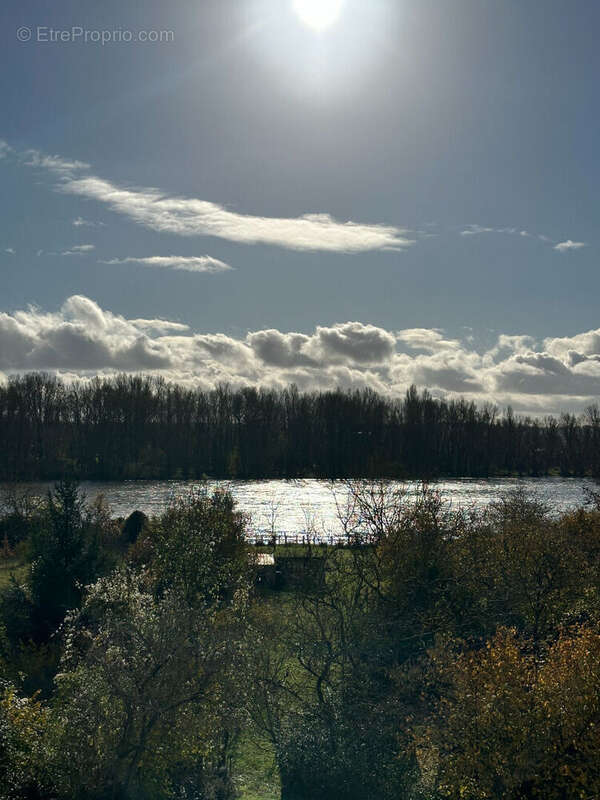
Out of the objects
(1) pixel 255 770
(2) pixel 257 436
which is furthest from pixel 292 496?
(1) pixel 255 770

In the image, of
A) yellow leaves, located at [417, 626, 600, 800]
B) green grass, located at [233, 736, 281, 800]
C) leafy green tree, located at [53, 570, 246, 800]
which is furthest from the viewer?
green grass, located at [233, 736, 281, 800]

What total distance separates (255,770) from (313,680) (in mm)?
6338

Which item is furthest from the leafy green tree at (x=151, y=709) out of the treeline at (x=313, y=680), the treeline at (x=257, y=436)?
the treeline at (x=257, y=436)

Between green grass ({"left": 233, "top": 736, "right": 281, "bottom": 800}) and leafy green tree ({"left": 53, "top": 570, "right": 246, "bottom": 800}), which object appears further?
green grass ({"left": 233, "top": 736, "right": 281, "bottom": 800})

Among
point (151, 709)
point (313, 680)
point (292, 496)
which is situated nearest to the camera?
point (151, 709)

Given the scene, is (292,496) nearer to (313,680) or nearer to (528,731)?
(313,680)

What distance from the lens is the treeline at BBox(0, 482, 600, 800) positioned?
17.3 m

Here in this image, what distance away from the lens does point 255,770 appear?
2355 cm

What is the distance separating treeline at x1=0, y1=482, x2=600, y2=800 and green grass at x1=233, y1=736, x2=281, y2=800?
0.29 ft

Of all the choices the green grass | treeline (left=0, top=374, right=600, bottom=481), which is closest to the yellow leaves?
the green grass

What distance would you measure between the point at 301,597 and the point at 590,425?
138 meters

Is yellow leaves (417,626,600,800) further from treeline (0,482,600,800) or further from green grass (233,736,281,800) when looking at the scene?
green grass (233,736,281,800)

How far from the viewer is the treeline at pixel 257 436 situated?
387 feet

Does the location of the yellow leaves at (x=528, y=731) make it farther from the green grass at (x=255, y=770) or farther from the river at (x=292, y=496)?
the river at (x=292, y=496)
